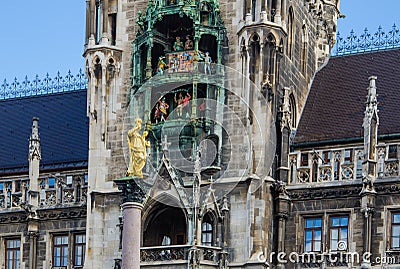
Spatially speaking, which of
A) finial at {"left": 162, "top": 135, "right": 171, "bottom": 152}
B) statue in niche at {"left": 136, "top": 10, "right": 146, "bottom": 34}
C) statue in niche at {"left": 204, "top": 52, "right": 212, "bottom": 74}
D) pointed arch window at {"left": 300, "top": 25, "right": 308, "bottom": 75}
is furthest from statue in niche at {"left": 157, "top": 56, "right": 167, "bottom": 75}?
pointed arch window at {"left": 300, "top": 25, "right": 308, "bottom": 75}

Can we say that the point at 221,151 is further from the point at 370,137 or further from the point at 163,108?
the point at 370,137

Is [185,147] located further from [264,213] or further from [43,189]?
[43,189]

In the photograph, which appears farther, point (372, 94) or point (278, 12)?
point (278, 12)

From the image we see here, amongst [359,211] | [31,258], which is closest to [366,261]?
[359,211]

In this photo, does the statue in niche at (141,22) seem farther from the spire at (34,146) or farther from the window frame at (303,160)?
the window frame at (303,160)

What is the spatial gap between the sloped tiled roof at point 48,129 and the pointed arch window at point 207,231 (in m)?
7.07

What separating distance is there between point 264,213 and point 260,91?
4.10 meters

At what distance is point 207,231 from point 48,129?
10.9 meters

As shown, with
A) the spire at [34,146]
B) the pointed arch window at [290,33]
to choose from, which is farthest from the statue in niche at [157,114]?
the spire at [34,146]

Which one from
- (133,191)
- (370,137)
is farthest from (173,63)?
(133,191)

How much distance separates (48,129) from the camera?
54719mm

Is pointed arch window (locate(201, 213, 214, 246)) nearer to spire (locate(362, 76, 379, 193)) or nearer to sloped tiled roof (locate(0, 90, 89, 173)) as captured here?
spire (locate(362, 76, 379, 193))

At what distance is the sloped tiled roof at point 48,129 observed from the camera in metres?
52.8

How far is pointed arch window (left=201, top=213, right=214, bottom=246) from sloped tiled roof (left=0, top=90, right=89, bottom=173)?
7.07 meters
